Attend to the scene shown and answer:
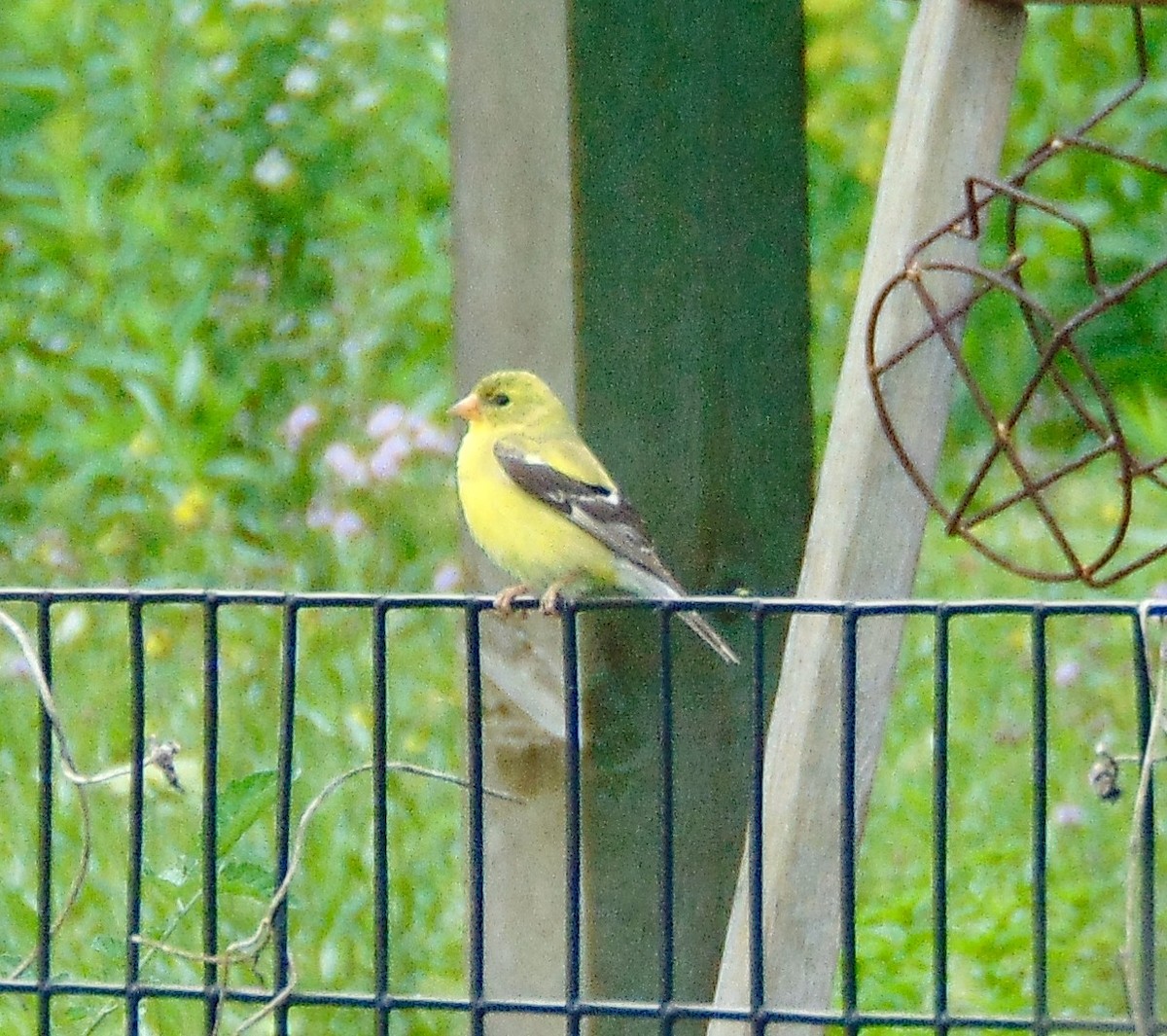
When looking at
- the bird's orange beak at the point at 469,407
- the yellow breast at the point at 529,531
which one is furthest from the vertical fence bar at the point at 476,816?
the yellow breast at the point at 529,531

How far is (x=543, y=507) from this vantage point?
3.57m

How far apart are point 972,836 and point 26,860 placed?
5.71ft

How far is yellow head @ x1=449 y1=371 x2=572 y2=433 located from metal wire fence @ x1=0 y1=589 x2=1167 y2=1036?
0.87ft

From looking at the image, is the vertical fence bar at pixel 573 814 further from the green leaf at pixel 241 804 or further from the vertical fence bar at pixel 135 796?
the green leaf at pixel 241 804

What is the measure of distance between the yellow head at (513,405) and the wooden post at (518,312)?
7cm

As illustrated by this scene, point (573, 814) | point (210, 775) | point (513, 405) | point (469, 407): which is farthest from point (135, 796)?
point (513, 405)

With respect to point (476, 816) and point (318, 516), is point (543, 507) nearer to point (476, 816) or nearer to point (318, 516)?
point (476, 816)

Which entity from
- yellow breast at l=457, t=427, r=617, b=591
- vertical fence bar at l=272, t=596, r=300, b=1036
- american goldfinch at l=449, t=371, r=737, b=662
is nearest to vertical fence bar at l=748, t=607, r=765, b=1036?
vertical fence bar at l=272, t=596, r=300, b=1036

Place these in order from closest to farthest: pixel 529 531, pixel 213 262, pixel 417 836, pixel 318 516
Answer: pixel 529 531, pixel 417 836, pixel 318 516, pixel 213 262

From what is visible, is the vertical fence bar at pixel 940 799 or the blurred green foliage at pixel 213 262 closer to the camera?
the vertical fence bar at pixel 940 799

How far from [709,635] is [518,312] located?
421 mm

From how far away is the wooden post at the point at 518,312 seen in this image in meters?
2.41

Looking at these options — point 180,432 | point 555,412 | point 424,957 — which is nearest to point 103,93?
point 180,432

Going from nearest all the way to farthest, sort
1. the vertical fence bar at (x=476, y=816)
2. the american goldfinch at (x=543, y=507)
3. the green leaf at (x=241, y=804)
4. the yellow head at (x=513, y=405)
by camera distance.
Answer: the vertical fence bar at (x=476, y=816) → the green leaf at (x=241, y=804) → the yellow head at (x=513, y=405) → the american goldfinch at (x=543, y=507)
